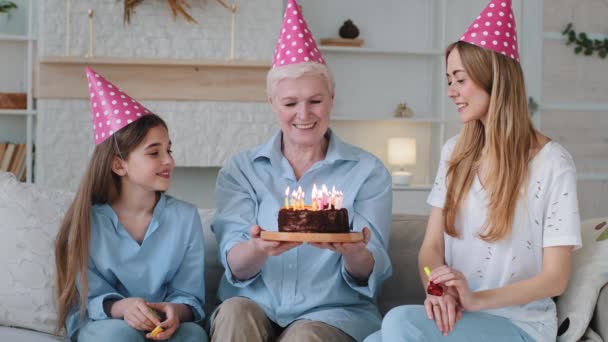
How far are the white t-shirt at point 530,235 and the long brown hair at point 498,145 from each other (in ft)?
0.08

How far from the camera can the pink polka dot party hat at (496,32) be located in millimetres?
2053

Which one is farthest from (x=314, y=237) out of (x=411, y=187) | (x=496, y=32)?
(x=411, y=187)

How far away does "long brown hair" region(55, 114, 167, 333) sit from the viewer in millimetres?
2137

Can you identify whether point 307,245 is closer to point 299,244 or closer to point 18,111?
point 299,244

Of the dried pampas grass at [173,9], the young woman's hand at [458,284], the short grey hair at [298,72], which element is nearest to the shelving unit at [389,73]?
the dried pampas grass at [173,9]

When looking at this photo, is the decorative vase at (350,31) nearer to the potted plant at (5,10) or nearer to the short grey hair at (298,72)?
the potted plant at (5,10)

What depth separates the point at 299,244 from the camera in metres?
2.04

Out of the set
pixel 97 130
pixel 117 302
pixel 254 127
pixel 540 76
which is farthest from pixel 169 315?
pixel 540 76

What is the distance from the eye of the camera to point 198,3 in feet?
17.3

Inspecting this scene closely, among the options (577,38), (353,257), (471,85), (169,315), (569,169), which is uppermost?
(577,38)

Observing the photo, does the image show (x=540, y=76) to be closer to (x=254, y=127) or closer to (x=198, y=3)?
(x=254, y=127)

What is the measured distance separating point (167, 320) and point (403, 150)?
384 cm

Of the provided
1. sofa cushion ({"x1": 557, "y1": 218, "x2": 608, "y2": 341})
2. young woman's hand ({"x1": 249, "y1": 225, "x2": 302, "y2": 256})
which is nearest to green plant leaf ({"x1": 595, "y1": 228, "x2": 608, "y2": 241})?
sofa cushion ({"x1": 557, "y1": 218, "x2": 608, "y2": 341})

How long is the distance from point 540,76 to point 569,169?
3.79 meters
